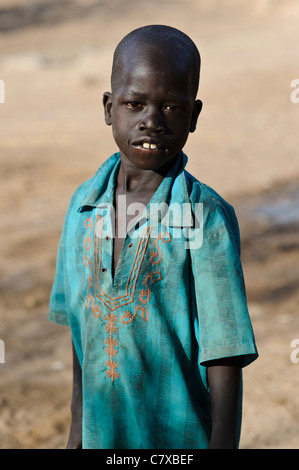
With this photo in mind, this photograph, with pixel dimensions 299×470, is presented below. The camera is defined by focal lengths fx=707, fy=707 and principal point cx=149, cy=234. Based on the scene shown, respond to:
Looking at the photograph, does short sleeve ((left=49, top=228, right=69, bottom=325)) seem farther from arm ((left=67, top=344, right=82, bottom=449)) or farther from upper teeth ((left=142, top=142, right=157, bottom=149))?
upper teeth ((left=142, top=142, right=157, bottom=149))

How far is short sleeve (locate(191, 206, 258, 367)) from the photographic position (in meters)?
1.46

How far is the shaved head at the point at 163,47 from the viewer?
57.9 inches

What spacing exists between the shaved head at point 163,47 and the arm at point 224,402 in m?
0.60

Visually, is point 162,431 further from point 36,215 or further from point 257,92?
point 257,92

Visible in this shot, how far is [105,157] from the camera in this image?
8.45 m

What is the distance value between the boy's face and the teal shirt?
0.09 m

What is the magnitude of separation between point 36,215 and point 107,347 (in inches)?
202

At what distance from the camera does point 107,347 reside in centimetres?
154

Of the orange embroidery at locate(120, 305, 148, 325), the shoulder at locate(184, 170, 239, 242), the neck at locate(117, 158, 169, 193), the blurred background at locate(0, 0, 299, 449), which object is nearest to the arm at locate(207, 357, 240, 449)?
the orange embroidery at locate(120, 305, 148, 325)

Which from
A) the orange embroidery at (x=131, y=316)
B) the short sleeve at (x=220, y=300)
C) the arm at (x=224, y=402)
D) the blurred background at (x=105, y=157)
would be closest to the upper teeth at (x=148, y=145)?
the short sleeve at (x=220, y=300)

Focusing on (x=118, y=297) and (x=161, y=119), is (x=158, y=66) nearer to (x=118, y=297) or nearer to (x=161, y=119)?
(x=161, y=119)

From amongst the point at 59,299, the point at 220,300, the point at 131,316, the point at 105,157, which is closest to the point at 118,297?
the point at 131,316

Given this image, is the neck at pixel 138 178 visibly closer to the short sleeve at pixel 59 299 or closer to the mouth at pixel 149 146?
the mouth at pixel 149 146

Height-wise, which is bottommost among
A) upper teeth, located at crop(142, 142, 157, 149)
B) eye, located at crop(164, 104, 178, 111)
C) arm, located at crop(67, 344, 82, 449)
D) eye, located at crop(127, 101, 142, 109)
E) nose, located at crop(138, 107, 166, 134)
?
arm, located at crop(67, 344, 82, 449)
